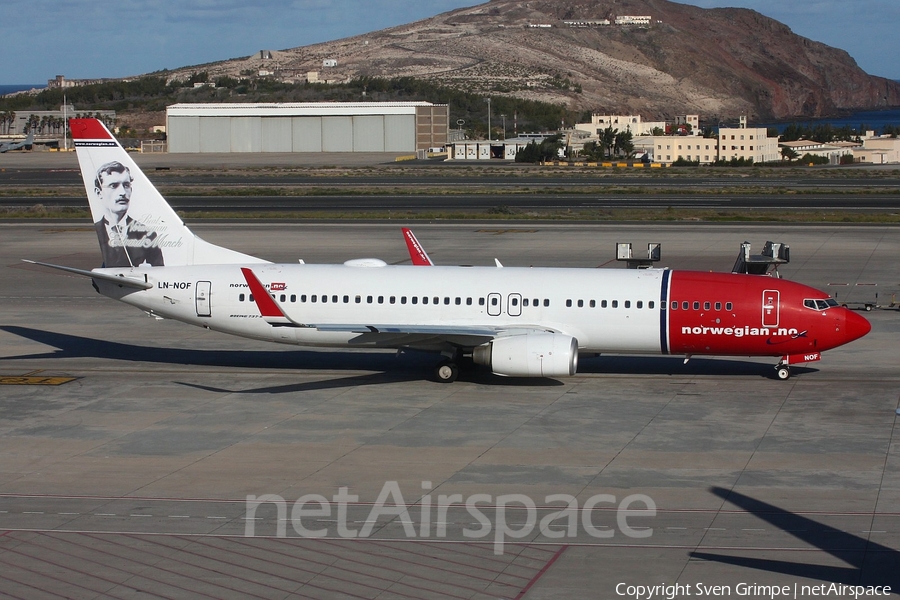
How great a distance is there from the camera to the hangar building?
636 ft

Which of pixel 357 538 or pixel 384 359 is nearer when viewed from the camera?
pixel 357 538

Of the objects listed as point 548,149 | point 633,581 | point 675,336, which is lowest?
point 633,581

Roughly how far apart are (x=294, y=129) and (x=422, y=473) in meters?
176

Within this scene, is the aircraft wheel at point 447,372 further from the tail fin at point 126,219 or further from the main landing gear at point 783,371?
the main landing gear at point 783,371

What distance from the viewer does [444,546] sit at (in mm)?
21422

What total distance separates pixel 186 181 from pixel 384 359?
9385 cm

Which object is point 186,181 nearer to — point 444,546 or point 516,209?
point 516,209

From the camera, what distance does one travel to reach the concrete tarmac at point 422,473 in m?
20.2

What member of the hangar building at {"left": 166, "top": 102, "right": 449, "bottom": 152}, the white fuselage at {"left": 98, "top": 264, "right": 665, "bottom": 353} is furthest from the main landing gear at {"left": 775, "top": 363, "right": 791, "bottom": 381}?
the hangar building at {"left": 166, "top": 102, "right": 449, "bottom": 152}

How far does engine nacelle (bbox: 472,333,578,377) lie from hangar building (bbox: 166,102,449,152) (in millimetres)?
162178

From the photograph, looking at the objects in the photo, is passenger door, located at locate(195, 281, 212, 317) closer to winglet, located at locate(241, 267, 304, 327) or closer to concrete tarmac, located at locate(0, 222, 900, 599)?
concrete tarmac, located at locate(0, 222, 900, 599)

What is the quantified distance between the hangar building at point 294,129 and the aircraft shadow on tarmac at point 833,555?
6868 inches

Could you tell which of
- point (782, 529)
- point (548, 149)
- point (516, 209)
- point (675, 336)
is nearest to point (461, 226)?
point (516, 209)

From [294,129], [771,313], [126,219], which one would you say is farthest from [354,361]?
[294,129]
